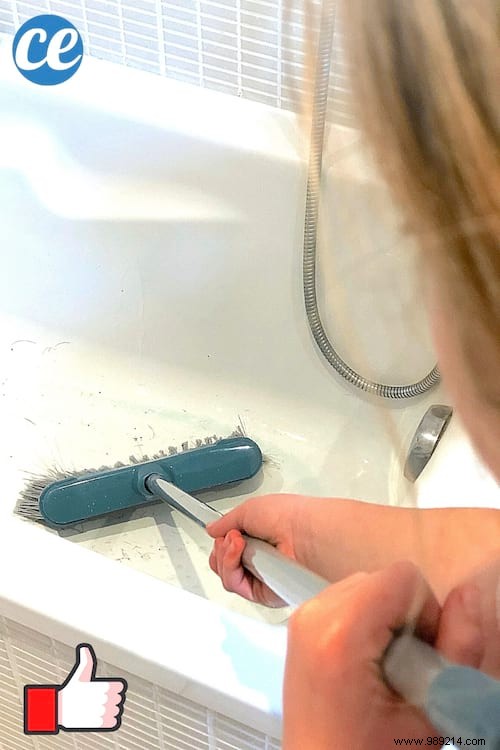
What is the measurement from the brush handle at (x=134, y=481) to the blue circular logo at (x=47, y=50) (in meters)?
0.48

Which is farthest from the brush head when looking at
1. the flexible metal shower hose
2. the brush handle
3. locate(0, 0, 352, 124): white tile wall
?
locate(0, 0, 352, 124): white tile wall

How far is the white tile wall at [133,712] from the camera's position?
578 mm

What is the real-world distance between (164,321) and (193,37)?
1.19ft

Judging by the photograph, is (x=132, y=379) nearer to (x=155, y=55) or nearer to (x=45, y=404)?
(x=45, y=404)

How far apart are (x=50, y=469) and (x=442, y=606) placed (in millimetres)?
712

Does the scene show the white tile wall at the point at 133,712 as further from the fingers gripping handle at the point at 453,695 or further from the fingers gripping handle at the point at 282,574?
the fingers gripping handle at the point at 453,695

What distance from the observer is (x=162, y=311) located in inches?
43.7

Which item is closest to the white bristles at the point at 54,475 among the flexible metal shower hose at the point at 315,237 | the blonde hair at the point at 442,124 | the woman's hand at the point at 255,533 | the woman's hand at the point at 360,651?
the flexible metal shower hose at the point at 315,237

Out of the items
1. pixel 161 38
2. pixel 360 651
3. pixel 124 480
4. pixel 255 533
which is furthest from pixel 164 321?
pixel 360 651

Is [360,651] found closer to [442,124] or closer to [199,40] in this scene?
[442,124]

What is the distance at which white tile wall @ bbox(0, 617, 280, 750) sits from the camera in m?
0.58

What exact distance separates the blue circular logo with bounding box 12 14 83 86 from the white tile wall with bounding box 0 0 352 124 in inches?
0.5

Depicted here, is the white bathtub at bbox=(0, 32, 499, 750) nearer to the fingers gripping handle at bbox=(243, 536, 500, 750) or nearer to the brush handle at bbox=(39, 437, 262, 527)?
the brush handle at bbox=(39, 437, 262, 527)

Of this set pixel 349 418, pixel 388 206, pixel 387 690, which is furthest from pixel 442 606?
pixel 349 418
